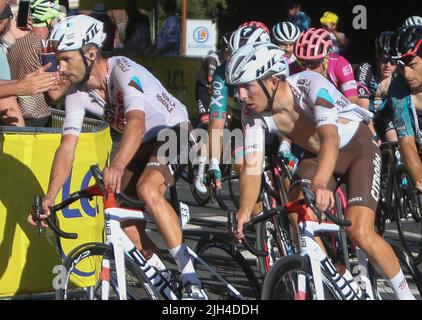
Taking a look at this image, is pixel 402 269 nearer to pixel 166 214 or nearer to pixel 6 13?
pixel 166 214

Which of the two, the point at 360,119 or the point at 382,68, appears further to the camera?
the point at 382,68

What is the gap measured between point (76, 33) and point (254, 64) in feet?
3.77

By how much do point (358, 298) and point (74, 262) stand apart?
1.71 metres

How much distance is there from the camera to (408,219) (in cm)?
1021

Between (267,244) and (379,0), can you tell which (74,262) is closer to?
(267,244)

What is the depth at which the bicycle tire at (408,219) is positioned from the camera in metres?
10.1

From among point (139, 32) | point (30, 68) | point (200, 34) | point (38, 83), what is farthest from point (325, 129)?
point (200, 34)

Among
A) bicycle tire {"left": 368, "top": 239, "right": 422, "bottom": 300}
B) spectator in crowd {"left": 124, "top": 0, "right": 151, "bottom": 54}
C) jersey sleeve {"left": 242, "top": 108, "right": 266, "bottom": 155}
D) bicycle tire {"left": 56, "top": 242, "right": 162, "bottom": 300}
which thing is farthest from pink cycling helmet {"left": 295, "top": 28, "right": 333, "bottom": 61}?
spectator in crowd {"left": 124, "top": 0, "right": 151, "bottom": 54}

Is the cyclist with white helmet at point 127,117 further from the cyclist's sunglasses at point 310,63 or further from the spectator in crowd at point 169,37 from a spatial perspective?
the spectator in crowd at point 169,37

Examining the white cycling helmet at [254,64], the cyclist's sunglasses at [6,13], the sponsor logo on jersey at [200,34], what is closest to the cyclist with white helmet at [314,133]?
the white cycling helmet at [254,64]

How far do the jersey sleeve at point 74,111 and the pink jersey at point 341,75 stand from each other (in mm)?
3677

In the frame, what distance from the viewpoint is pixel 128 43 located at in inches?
880

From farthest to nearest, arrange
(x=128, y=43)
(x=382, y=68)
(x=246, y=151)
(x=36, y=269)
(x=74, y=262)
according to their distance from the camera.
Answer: (x=128, y=43), (x=382, y=68), (x=36, y=269), (x=246, y=151), (x=74, y=262)
